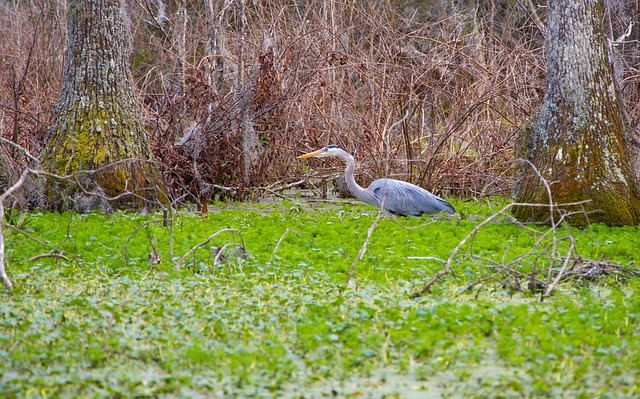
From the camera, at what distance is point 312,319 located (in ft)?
15.9

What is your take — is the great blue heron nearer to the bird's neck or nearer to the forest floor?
the bird's neck

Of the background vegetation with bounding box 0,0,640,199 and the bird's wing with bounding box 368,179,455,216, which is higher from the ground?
the background vegetation with bounding box 0,0,640,199

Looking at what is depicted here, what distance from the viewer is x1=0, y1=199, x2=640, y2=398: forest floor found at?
3.83 metres

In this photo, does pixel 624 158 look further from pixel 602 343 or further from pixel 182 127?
pixel 182 127

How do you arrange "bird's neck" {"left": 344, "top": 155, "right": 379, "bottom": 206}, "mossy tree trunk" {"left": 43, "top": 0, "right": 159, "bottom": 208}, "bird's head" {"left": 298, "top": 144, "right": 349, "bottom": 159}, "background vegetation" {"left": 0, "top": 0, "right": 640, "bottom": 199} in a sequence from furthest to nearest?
"background vegetation" {"left": 0, "top": 0, "right": 640, "bottom": 199} → "bird's head" {"left": 298, "top": 144, "right": 349, "bottom": 159} → "bird's neck" {"left": 344, "top": 155, "right": 379, "bottom": 206} → "mossy tree trunk" {"left": 43, "top": 0, "right": 159, "bottom": 208}

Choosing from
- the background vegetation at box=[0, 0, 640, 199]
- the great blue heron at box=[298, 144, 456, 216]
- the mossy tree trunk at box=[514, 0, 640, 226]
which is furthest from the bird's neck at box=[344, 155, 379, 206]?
the mossy tree trunk at box=[514, 0, 640, 226]

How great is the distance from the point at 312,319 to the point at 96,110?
4.86 meters

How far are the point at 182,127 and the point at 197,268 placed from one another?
172 inches

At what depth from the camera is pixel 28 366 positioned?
12.9 feet

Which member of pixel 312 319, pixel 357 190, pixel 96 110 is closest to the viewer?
pixel 312 319

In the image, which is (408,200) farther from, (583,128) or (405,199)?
(583,128)

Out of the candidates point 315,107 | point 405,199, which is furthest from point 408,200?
point 315,107

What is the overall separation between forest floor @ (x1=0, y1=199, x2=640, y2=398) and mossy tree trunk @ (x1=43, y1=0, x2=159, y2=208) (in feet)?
4.08

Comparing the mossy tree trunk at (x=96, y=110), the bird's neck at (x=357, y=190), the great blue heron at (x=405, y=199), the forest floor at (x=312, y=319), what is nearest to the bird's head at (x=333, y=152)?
the bird's neck at (x=357, y=190)
